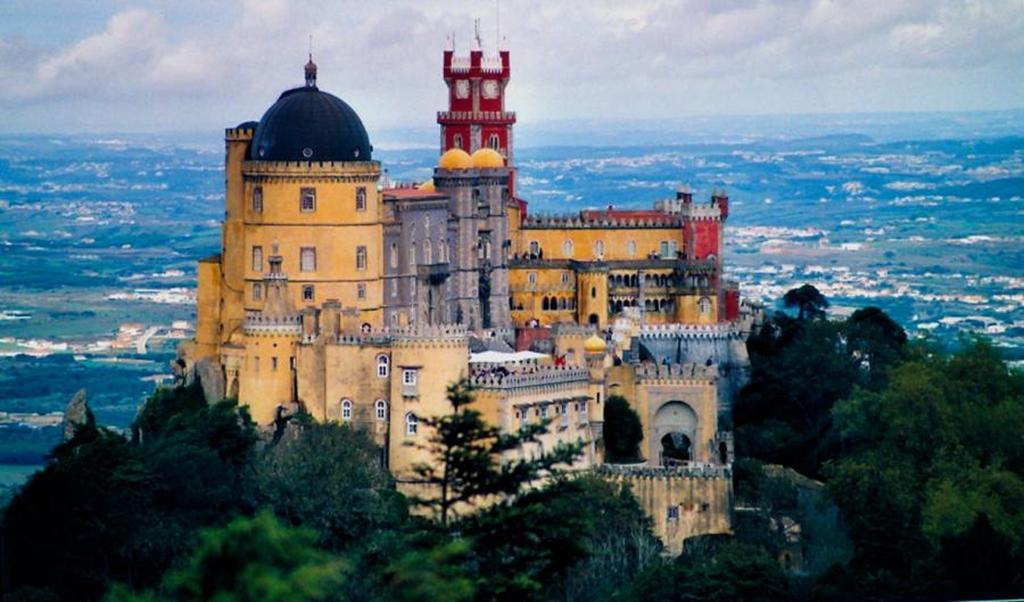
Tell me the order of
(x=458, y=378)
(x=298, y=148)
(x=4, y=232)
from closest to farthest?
(x=458, y=378)
(x=298, y=148)
(x=4, y=232)

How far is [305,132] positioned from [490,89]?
1895cm

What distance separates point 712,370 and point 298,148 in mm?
13501

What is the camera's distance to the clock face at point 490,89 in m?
94.1

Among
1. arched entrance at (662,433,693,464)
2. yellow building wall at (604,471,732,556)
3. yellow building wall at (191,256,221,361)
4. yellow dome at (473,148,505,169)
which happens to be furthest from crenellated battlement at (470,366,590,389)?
yellow dome at (473,148,505,169)

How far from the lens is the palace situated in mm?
72250

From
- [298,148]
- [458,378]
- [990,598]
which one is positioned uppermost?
[298,148]

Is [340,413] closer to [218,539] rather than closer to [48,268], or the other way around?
[48,268]

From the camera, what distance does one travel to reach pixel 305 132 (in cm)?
7606

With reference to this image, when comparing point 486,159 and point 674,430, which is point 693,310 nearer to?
point 486,159

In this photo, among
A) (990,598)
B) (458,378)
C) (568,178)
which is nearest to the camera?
(990,598)

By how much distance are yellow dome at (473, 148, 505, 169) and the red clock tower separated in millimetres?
6743

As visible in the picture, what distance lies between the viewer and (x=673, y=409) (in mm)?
77188

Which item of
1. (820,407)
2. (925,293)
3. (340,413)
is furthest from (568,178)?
(340,413)

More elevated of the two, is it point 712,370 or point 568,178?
point 568,178
